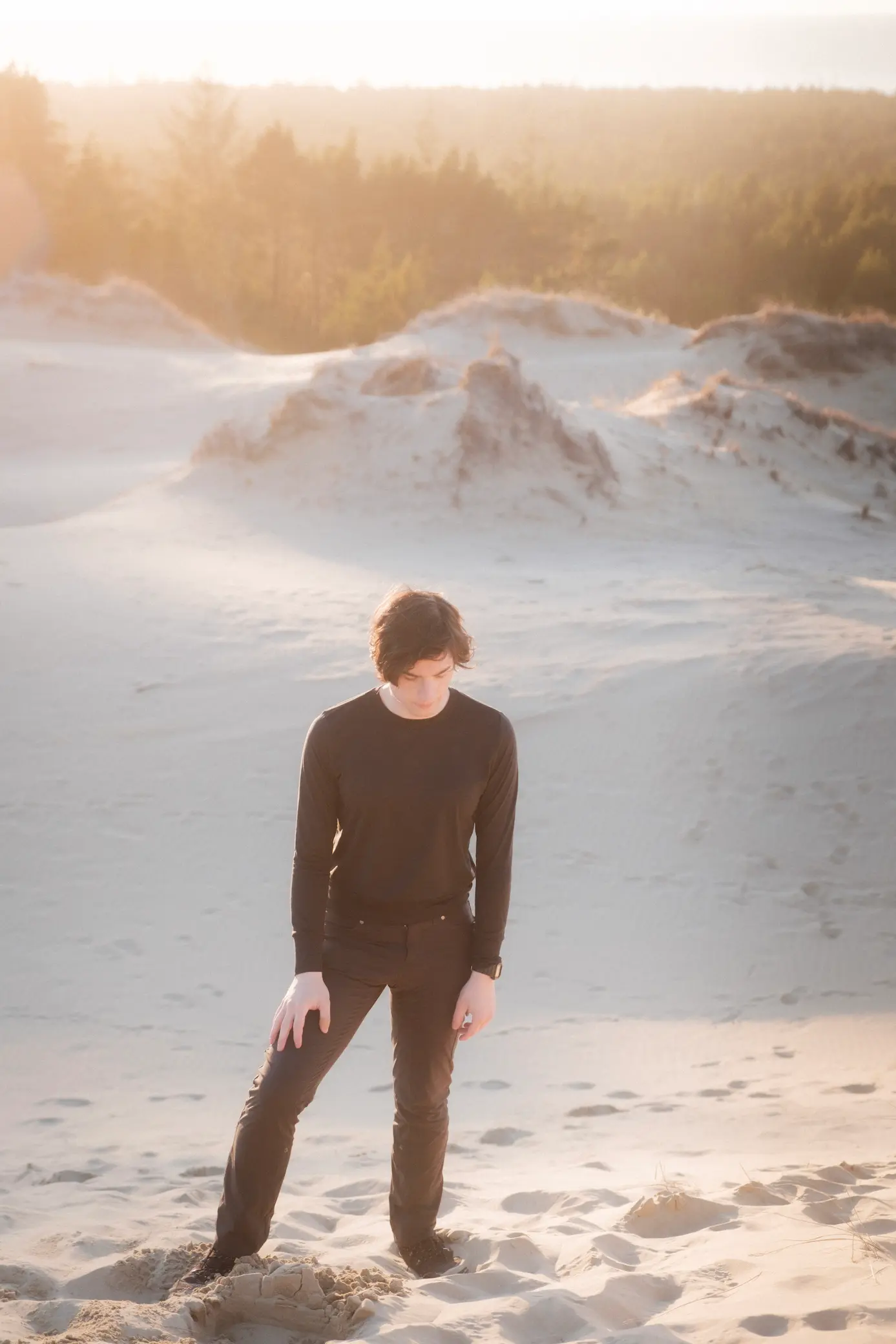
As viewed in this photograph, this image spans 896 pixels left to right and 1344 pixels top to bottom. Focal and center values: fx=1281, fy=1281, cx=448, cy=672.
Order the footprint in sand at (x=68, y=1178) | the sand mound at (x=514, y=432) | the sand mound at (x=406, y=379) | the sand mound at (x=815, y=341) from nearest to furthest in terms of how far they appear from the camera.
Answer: the footprint in sand at (x=68, y=1178) < the sand mound at (x=514, y=432) < the sand mound at (x=406, y=379) < the sand mound at (x=815, y=341)

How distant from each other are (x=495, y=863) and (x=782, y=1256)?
41.7 inches

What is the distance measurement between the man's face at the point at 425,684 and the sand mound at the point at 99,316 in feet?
84.5

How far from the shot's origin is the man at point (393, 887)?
9.02 feet

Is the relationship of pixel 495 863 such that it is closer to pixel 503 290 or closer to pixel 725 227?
pixel 503 290

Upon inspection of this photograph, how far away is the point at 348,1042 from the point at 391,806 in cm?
55

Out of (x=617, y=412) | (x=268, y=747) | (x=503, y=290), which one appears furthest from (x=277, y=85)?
(x=268, y=747)

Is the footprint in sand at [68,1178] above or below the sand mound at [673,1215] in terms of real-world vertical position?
below

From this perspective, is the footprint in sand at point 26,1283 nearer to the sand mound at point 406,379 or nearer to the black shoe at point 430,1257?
the black shoe at point 430,1257

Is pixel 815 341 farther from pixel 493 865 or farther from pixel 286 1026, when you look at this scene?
pixel 286 1026

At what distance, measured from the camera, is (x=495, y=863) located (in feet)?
9.57

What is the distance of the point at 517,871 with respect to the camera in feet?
21.9

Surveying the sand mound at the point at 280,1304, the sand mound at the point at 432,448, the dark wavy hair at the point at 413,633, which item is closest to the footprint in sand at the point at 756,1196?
the sand mound at the point at 280,1304

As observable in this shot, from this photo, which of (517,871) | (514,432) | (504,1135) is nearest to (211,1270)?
(504,1135)

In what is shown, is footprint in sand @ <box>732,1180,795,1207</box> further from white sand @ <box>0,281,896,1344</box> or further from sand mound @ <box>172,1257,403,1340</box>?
sand mound @ <box>172,1257,403,1340</box>
